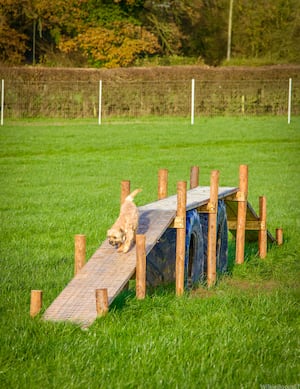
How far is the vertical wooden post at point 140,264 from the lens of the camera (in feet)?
28.5

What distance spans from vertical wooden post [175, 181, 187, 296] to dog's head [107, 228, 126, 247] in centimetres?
74

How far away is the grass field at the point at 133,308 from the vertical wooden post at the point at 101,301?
4.7 inches

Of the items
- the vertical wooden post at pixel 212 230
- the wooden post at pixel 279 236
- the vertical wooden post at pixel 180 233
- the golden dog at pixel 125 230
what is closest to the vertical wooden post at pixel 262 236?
the wooden post at pixel 279 236

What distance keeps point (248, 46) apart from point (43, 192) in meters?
45.4

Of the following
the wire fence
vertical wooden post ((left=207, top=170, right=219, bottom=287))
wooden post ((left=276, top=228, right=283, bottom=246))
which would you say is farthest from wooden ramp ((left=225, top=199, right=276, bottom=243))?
the wire fence

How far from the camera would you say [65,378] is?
22.4 ft

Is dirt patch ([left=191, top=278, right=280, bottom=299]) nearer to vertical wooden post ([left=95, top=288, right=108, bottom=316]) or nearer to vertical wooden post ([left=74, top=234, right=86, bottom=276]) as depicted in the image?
vertical wooden post ([left=74, top=234, right=86, bottom=276])

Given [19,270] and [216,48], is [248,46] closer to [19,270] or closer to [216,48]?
[216,48]

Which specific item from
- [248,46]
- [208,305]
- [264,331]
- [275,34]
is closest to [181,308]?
[208,305]

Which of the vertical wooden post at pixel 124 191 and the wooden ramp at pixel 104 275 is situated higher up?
the vertical wooden post at pixel 124 191

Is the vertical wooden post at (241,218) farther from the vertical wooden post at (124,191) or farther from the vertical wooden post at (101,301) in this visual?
the vertical wooden post at (101,301)

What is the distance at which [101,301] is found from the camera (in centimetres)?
802


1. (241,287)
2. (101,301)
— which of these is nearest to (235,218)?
(241,287)

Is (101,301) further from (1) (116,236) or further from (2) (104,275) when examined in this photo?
(1) (116,236)
